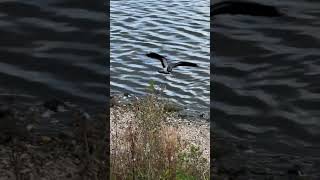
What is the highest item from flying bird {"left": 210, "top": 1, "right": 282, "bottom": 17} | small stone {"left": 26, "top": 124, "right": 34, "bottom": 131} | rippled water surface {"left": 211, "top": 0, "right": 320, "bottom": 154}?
flying bird {"left": 210, "top": 1, "right": 282, "bottom": 17}

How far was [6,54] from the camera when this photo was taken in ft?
9.00

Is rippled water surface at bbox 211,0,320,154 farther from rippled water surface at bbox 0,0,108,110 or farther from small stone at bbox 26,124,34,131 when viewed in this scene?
small stone at bbox 26,124,34,131

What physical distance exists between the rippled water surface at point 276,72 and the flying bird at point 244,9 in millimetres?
25

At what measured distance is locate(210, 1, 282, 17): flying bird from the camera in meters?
2.70

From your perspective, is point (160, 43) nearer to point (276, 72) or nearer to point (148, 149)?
point (148, 149)

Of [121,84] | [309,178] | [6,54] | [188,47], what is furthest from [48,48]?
[188,47]

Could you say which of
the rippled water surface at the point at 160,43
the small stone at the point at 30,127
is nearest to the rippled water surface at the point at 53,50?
the small stone at the point at 30,127

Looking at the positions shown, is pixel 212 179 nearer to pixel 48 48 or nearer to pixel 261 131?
pixel 261 131

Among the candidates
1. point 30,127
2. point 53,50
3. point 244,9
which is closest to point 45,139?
point 30,127

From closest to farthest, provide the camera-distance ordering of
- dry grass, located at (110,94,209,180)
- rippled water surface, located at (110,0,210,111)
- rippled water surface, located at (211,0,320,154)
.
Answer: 1. rippled water surface, located at (211,0,320,154)
2. dry grass, located at (110,94,209,180)
3. rippled water surface, located at (110,0,210,111)

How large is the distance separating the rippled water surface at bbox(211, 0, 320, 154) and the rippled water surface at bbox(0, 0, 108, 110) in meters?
0.59

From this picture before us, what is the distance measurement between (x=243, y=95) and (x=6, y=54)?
3.83ft

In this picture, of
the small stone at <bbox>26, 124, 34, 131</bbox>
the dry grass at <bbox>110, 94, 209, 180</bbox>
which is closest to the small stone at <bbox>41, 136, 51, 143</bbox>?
the small stone at <bbox>26, 124, 34, 131</bbox>

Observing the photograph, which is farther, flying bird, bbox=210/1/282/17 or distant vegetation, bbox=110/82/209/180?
distant vegetation, bbox=110/82/209/180
